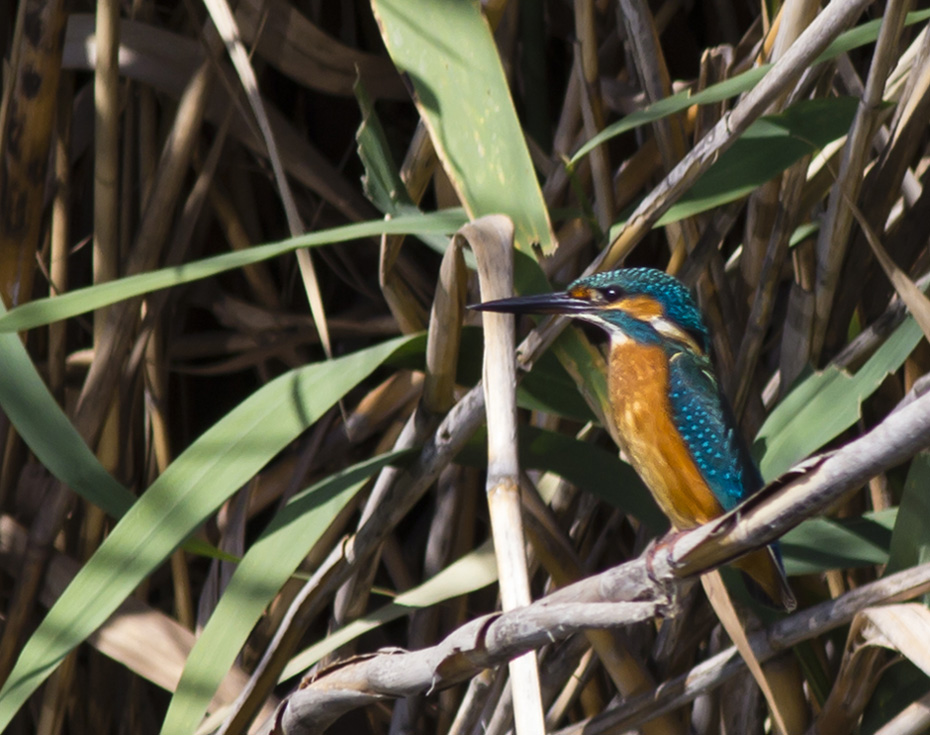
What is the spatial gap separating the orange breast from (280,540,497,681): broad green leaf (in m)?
0.20

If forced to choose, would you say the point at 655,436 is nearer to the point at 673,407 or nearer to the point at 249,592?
the point at 673,407

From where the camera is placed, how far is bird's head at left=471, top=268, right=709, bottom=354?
111 cm

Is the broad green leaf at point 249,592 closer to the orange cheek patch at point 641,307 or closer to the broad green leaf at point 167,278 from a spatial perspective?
the broad green leaf at point 167,278

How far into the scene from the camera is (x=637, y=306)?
48.7 inches

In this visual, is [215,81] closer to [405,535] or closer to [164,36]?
[164,36]

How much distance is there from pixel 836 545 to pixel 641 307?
0.36m

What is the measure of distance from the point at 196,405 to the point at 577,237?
692 mm

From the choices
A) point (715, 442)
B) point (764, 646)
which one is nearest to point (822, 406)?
point (715, 442)

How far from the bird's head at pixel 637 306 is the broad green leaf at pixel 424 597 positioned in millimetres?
297

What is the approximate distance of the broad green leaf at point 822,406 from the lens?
3.36 ft

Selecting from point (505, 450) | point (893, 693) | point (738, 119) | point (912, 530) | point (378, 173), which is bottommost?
point (893, 693)

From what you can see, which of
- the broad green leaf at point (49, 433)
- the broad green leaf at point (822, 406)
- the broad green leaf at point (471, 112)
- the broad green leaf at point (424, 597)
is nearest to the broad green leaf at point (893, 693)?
the broad green leaf at point (822, 406)

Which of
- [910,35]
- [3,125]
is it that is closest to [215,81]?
[3,125]

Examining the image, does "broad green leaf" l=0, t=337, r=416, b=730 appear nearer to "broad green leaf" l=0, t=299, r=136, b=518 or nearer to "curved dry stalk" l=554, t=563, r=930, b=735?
"broad green leaf" l=0, t=299, r=136, b=518
